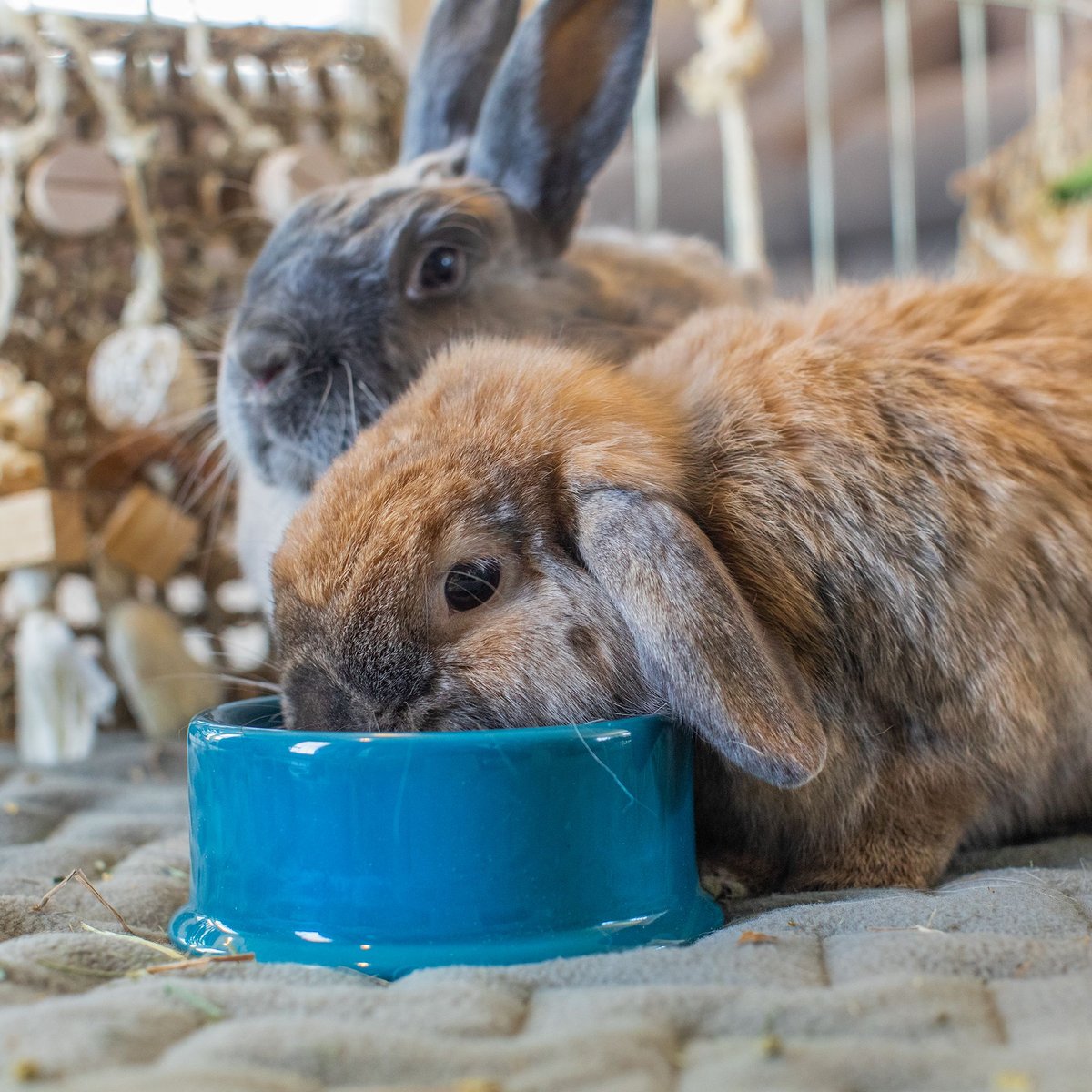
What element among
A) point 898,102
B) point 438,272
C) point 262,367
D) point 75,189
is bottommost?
Answer: point 262,367

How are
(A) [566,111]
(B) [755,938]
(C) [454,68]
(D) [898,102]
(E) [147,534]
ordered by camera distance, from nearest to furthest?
(B) [755,938] → (A) [566,111] → (C) [454,68] → (E) [147,534] → (D) [898,102]

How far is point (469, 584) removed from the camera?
4.54 ft

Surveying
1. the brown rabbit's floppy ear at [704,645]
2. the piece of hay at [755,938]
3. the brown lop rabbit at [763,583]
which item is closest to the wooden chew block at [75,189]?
the brown lop rabbit at [763,583]

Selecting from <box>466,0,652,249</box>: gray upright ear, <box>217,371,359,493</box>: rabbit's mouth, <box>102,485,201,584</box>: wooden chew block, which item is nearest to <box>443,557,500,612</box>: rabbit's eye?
<box>217,371,359,493</box>: rabbit's mouth

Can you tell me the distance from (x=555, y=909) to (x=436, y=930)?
12 centimetres

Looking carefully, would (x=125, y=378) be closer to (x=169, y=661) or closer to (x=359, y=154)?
(x=169, y=661)

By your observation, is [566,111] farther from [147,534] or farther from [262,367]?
[147,534]

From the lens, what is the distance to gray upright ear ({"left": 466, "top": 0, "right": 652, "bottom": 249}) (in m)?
2.12

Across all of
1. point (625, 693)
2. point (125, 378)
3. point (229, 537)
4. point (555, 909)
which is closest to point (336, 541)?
point (625, 693)

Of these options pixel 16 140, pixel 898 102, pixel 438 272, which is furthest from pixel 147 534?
pixel 898 102

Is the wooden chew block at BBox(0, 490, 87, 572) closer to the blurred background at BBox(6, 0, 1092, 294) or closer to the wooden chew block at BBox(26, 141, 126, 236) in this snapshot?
the wooden chew block at BBox(26, 141, 126, 236)

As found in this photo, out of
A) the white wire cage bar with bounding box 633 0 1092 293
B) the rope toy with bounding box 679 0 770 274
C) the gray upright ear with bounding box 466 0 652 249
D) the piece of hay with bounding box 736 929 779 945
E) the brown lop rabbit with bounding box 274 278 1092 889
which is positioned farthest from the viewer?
the white wire cage bar with bounding box 633 0 1092 293

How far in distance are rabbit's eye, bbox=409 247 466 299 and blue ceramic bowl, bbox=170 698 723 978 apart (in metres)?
0.95

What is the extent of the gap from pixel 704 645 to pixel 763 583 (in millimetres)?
214
